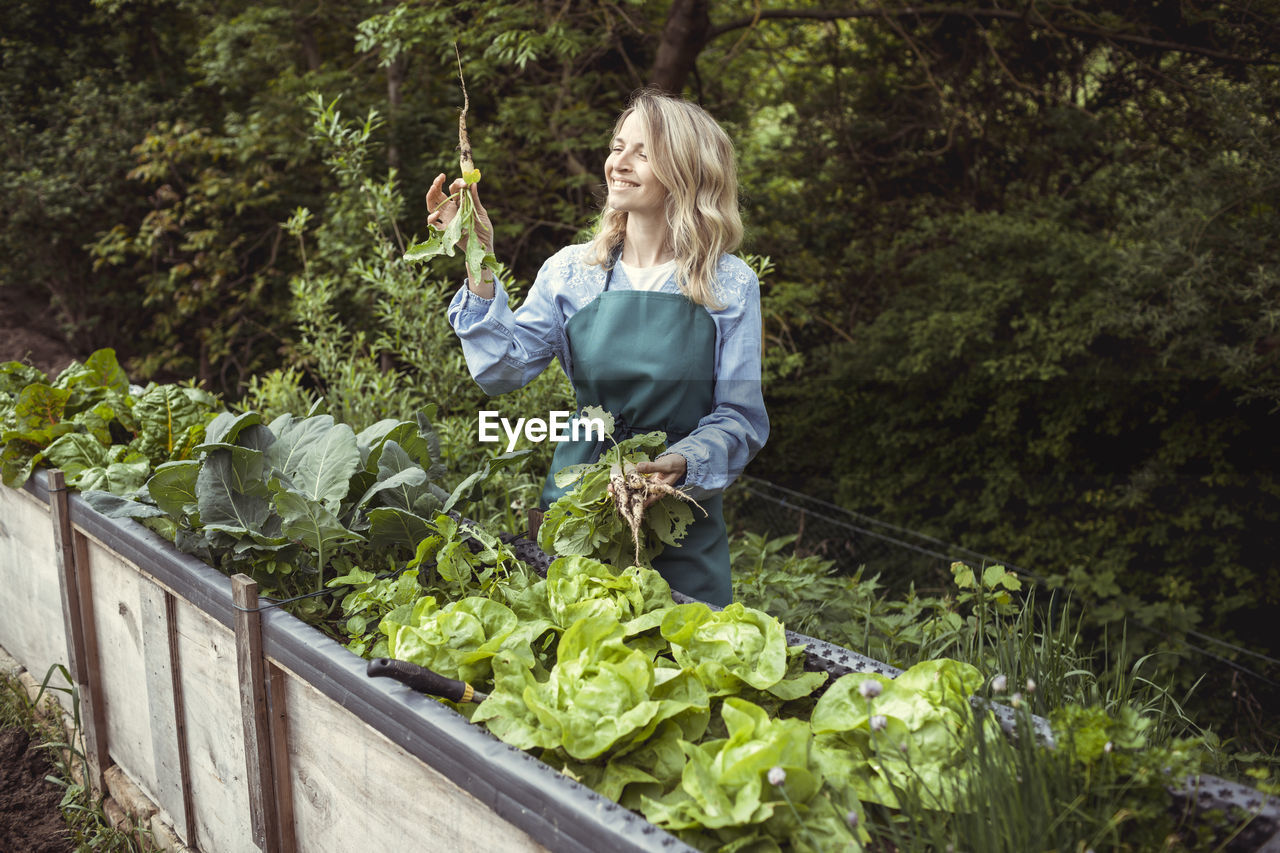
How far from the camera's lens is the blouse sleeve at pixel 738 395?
1.94 m

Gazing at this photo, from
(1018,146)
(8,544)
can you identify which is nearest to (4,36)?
(8,544)

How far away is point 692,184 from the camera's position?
2.02m

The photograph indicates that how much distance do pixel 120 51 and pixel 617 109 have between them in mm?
5025

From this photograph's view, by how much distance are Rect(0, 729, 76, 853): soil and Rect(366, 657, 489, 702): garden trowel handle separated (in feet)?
5.71

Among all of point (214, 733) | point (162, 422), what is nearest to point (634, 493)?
point (214, 733)

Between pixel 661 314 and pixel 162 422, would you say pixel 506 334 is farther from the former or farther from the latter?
pixel 162 422

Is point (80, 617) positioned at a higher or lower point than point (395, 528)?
lower

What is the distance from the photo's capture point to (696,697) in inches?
50.7

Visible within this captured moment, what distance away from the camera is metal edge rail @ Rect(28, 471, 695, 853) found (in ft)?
3.34

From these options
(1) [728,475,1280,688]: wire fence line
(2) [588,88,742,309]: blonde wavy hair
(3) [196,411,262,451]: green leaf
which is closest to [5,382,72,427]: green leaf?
(3) [196,411,262,451]: green leaf

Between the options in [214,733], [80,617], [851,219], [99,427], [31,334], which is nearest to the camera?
[214,733]

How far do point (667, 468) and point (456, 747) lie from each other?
73cm

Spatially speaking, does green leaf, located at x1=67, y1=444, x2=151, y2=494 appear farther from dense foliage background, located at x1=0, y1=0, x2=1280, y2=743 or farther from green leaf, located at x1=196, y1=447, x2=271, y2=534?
dense foliage background, located at x1=0, y1=0, x2=1280, y2=743

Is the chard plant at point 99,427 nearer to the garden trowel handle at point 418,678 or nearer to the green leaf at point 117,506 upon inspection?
the green leaf at point 117,506
